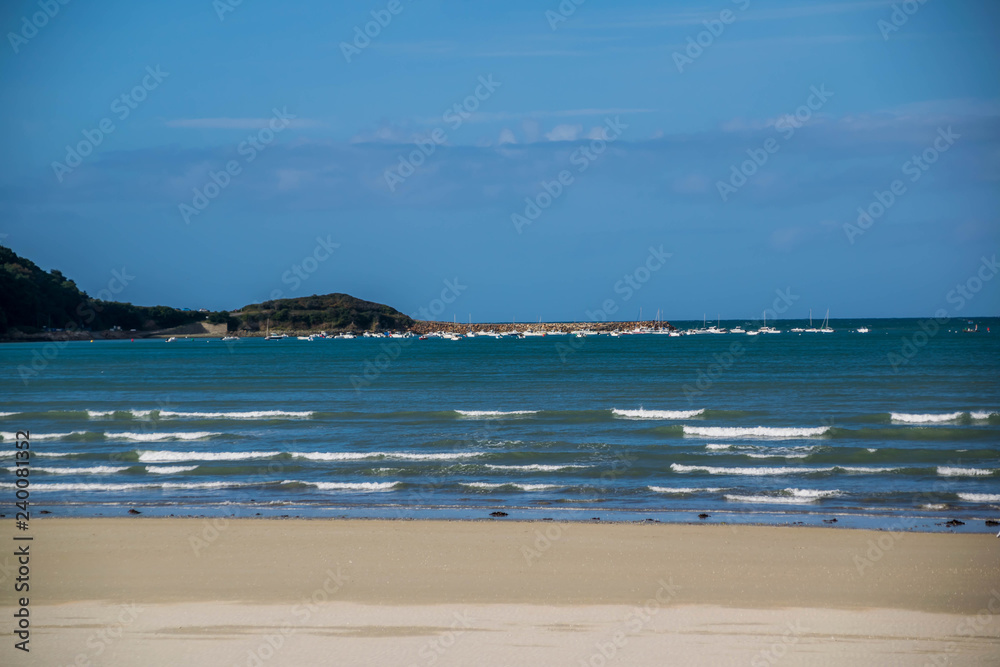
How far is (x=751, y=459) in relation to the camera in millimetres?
18453

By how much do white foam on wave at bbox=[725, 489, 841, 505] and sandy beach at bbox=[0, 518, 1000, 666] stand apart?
2.67 meters

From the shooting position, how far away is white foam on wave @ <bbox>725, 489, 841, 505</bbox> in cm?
1432

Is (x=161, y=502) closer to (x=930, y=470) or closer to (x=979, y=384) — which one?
(x=930, y=470)

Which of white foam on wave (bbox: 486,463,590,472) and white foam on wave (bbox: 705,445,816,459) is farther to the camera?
white foam on wave (bbox: 705,445,816,459)

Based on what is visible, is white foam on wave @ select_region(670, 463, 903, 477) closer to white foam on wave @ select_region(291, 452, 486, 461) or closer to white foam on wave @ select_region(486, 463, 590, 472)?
white foam on wave @ select_region(486, 463, 590, 472)

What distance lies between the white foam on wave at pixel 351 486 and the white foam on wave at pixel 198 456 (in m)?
3.29

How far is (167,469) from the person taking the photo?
18.3 m

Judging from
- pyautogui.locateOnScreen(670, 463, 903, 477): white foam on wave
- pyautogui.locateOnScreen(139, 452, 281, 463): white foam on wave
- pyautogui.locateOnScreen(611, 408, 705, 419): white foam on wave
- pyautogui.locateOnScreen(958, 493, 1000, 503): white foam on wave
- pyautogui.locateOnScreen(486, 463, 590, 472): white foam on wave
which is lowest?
pyautogui.locateOnScreen(139, 452, 281, 463): white foam on wave

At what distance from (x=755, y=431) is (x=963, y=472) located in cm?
634

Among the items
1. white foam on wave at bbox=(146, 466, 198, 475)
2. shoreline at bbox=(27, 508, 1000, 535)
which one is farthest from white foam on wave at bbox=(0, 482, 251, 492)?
shoreline at bbox=(27, 508, 1000, 535)

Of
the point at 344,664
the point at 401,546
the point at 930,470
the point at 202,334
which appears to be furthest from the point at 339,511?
the point at 202,334

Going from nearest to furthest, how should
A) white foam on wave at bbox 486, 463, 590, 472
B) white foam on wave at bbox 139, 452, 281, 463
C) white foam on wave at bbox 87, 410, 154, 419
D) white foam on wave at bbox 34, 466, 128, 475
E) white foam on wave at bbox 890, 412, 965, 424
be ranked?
white foam on wave at bbox 486, 463, 590, 472 → white foam on wave at bbox 34, 466, 128, 475 → white foam on wave at bbox 139, 452, 281, 463 → white foam on wave at bbox 890, 412, 965, 424 → white foam on wave at bbox 87, 410, 154, 419

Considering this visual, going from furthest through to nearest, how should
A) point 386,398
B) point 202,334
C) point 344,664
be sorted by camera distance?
point 202,334, point 386,398, point 344,664

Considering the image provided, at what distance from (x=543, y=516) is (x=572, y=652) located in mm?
5923
